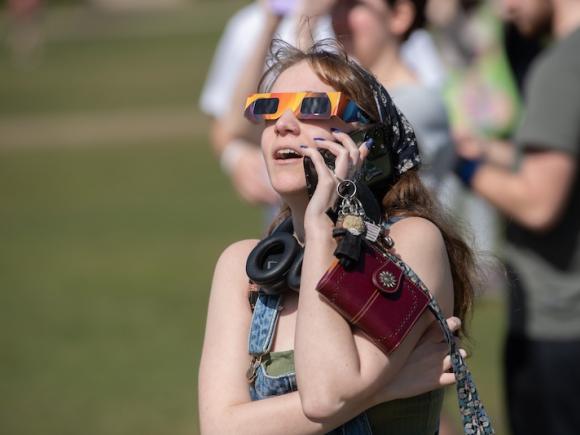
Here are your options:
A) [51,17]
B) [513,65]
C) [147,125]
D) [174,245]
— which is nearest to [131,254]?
[174,245]

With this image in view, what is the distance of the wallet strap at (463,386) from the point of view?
2.37 m

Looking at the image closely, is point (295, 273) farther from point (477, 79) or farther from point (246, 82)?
point (477, 79)

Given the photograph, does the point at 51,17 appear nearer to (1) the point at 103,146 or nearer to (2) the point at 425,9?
(1) the point at 103,146

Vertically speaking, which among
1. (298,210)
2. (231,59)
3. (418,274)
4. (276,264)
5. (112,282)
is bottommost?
(418,274)

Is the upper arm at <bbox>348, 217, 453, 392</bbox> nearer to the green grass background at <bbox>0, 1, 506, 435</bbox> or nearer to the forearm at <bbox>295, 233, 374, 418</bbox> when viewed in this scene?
the forearm at <bbox>295, 233, 374, 418</bbox>

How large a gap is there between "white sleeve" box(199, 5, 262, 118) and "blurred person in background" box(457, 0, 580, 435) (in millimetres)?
1504

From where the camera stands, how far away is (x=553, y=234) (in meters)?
4.42

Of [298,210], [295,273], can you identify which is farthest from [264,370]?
[298,210]

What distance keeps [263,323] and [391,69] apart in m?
1.92

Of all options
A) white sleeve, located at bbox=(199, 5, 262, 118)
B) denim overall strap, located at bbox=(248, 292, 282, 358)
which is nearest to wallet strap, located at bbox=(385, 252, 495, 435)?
denim overall strap, located at bbox=(248, 292, 282, 358)

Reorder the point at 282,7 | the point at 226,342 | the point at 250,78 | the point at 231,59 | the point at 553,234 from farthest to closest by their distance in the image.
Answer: the point at 231,59 < the point at 250,78 < the point at 282,7 < the point at 553,234 < the point at 226,342

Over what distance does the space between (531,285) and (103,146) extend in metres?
16.2

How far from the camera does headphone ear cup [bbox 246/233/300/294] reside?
2.48 metres

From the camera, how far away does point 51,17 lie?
50750 millimetres
